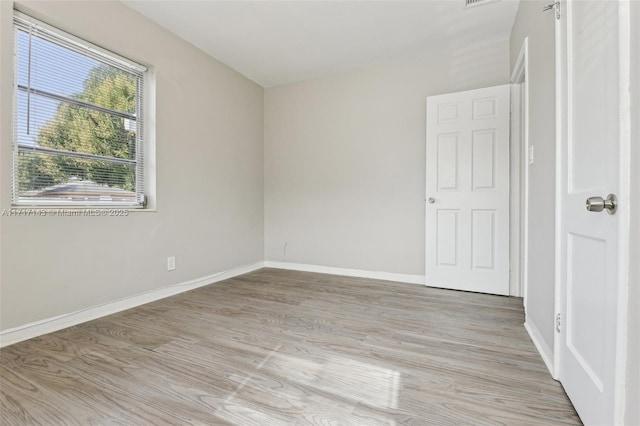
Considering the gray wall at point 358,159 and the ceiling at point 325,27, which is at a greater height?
the ceiling at point 325,27

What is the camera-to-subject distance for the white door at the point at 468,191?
290 cm

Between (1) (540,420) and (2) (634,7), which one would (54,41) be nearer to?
(2) (634,7)

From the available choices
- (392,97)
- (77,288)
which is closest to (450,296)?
(392,97)

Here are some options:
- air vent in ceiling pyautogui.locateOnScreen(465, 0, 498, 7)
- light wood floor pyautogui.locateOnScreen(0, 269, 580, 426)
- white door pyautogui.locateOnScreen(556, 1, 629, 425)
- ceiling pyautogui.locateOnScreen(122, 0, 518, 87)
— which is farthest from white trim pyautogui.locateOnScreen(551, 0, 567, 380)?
ceiling pyautogui.locateOnScreen(122, 0, 518, 87)

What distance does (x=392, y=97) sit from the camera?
3.47 m

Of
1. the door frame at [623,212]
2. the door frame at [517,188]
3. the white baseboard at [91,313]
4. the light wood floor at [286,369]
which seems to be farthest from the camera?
the door frame at [517,188]

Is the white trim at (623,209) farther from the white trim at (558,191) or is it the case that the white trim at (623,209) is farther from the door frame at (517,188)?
the door frame at (517,188)

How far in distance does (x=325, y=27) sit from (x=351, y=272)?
266 centimetres

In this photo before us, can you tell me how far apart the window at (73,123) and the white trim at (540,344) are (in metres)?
3.14

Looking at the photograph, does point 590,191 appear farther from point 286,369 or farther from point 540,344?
point 286,369

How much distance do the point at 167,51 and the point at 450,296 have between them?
11.6 ft

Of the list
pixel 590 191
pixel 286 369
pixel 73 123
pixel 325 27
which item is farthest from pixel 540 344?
pixel 73 123

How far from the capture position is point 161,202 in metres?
2.78

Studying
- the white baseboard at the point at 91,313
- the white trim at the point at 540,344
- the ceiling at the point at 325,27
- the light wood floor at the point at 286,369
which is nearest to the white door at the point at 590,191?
the white trim at the point at 540,344
